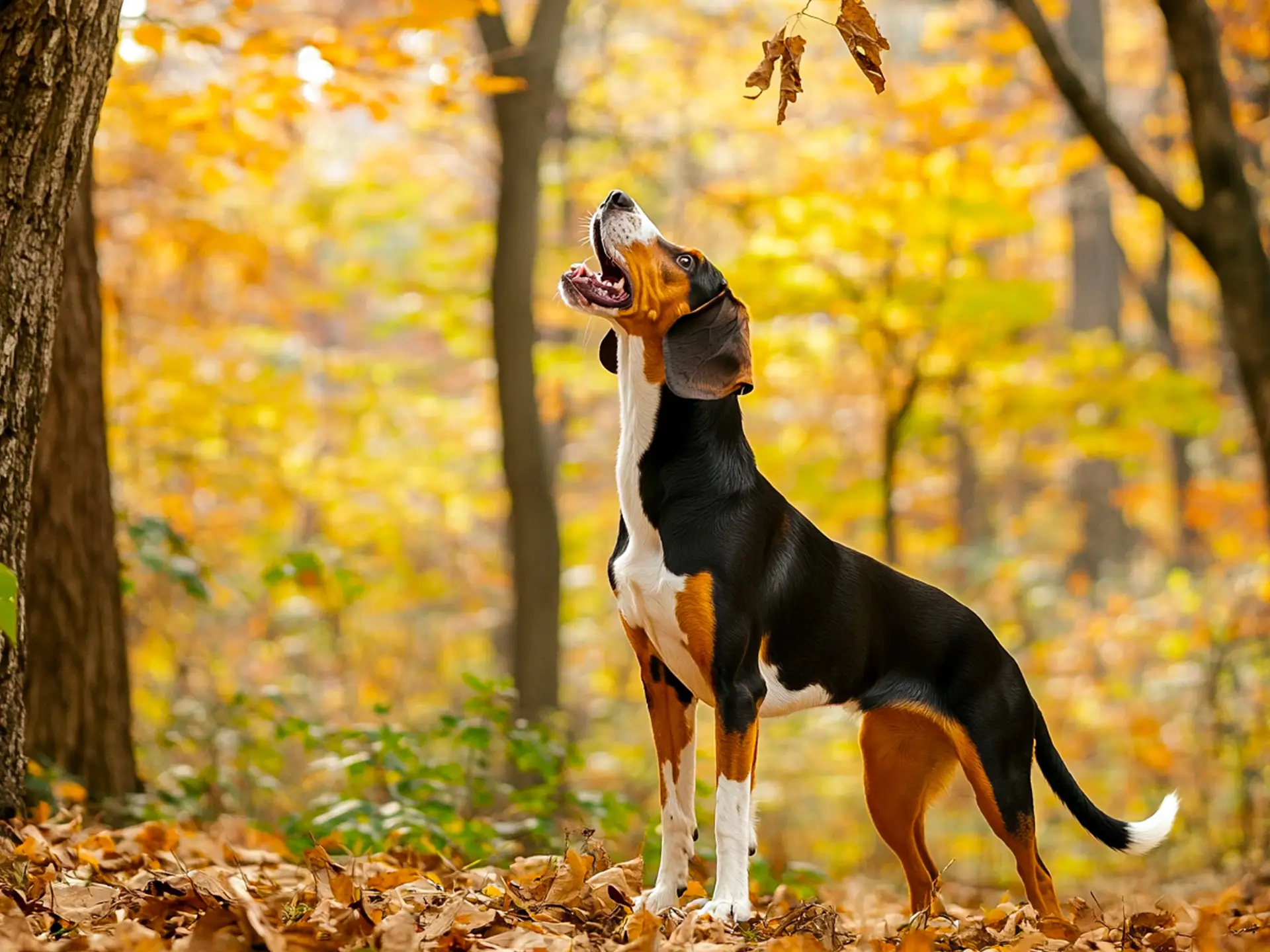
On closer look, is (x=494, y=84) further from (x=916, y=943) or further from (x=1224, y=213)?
(x=916, y=943)

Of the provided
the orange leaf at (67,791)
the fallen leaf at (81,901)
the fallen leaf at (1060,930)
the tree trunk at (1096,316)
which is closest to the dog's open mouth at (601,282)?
the fallen leaf at (81,901)

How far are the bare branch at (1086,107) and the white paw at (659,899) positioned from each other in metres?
5.01

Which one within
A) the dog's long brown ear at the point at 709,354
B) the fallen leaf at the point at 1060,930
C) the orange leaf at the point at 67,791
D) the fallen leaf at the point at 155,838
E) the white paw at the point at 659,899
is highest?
the dog's long brown ear at the point at 709,354

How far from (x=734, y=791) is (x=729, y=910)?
0.33 meters

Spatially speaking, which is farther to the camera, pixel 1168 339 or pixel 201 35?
pixel 1168 339

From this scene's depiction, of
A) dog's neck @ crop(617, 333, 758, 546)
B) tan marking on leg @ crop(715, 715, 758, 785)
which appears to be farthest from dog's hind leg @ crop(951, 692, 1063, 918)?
dog's neck @ crop(617, 333, 758, 546)

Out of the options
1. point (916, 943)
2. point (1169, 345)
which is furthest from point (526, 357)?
point (1169, 345)

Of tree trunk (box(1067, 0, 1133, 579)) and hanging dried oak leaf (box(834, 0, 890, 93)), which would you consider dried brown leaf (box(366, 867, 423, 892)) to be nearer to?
hanging dried oak leaf (box(834, 0, 890, 93))

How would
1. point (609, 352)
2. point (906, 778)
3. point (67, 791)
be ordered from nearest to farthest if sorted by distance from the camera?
point (609, 352) < point (906, 778) < point (67, 791)

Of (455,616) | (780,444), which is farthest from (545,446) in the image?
(455,616)

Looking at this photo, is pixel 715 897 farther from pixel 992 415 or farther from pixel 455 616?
pixel 455 616

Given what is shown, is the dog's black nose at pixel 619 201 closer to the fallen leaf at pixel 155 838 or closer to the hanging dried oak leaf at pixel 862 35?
the hanging dried oak leaf at pixel 862 35

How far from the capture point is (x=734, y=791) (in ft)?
12.3

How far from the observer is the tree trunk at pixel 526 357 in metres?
8.67
